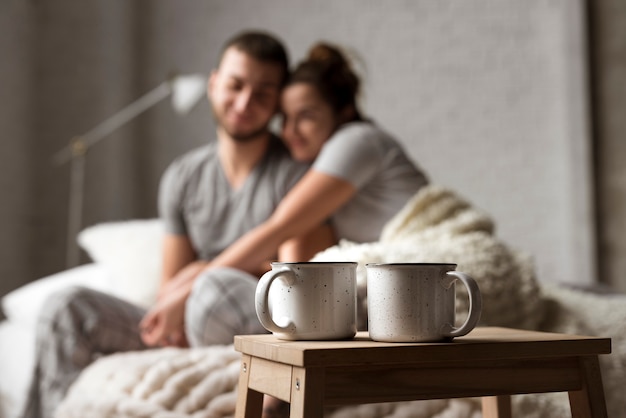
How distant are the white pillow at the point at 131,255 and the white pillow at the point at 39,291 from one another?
4cm

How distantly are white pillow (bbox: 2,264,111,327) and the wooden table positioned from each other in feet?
4.98

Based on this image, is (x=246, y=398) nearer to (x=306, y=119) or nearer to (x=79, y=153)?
(x=306, y=119)

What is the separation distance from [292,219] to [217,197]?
326mm

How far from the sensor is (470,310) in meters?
0.85

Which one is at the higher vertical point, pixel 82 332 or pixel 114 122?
pixel 114 122

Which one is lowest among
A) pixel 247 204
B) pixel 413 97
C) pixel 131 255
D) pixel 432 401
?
pixel 432 401

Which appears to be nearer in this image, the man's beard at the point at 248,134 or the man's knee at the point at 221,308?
the man's knee at the point at 221,308

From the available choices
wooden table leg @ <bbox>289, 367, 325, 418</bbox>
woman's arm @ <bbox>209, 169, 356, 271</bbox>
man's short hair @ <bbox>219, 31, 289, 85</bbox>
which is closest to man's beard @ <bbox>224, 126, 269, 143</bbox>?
man's short hair @ <bbox>219, 31, 289, 85</bbox>

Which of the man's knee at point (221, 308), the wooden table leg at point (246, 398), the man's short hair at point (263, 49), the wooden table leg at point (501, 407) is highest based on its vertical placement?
the man's short hair at point (263, 49)

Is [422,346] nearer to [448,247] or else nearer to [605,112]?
[448,247]

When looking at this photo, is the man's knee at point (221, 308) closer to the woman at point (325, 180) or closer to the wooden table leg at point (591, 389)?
the woman at point (325, 180)

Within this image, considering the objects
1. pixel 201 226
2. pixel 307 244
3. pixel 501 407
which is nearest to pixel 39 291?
pixel 201 226

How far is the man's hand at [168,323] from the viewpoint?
1673 millimetres

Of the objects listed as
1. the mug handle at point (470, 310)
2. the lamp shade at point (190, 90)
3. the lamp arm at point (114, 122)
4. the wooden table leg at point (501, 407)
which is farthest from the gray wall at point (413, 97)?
the mug handle at point (470, 310)
